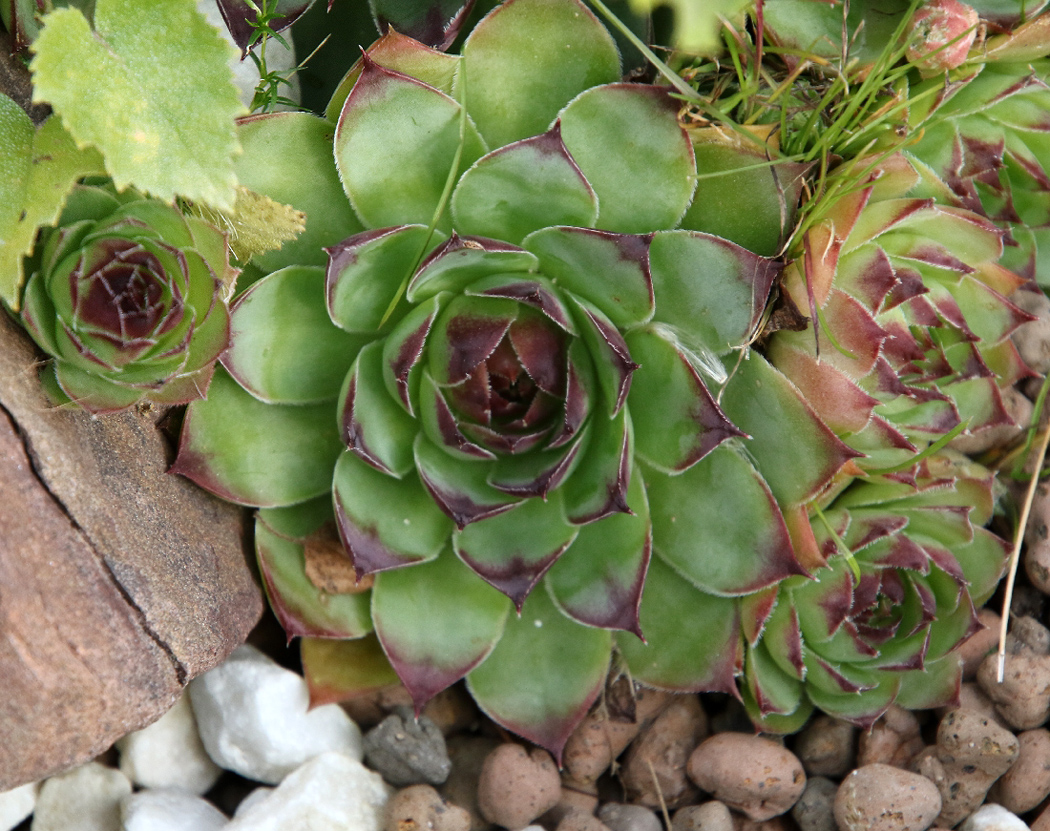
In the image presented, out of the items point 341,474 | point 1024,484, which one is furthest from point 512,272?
point 1024,484

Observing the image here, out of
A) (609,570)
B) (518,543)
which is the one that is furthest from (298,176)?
(609,570)

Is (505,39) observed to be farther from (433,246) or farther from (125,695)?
(125,695)

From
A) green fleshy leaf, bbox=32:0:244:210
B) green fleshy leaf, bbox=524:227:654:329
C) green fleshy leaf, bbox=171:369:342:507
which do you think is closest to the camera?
green fleshy leaf, bbox=32:0:244:210

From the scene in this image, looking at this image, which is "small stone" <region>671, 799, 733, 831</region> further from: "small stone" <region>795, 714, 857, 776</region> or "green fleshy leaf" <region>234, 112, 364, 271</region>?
"green fleshy leaf" <region>234, 112, 364, 271</region>

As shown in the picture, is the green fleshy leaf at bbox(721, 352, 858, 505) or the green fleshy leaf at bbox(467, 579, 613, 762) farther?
the green fleshy leaf at bbox(467, 579, 613, 762)

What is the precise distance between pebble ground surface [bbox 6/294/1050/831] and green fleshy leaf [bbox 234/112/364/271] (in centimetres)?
65

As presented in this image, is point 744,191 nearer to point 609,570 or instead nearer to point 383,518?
point 609,570

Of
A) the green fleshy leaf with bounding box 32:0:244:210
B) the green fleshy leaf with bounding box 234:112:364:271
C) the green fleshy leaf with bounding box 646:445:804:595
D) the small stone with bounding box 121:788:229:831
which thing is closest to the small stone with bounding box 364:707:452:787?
the small stone with bounding box 121:788:229:831

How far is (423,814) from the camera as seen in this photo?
1290 millimetres

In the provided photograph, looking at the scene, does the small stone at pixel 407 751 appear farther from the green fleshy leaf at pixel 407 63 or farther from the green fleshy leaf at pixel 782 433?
the green fleshy leaf at pixel 407 63

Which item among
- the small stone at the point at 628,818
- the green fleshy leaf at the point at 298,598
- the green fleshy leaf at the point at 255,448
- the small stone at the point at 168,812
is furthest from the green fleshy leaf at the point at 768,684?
the small stone at the point at 168,812

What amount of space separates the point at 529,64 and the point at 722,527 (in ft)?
2.20

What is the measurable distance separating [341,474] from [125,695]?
37 cm

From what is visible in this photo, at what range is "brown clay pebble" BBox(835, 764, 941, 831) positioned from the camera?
1.26 meters
